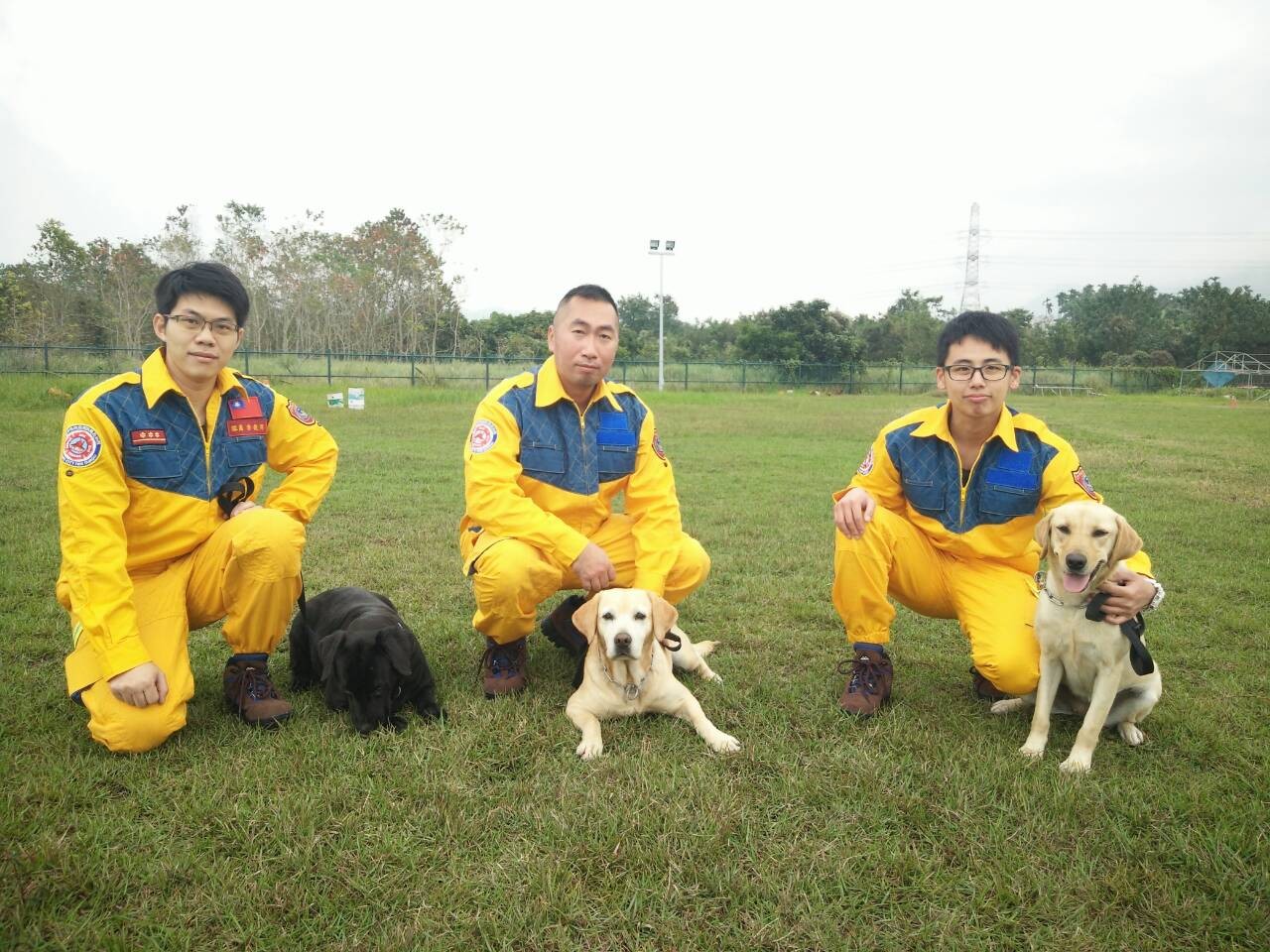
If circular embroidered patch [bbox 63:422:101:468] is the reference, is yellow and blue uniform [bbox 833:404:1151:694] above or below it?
below

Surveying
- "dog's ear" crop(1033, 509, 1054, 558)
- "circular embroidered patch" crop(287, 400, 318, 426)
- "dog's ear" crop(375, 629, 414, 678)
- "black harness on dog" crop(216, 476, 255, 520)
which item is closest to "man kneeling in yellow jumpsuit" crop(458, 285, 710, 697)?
"dog's ear" crop(375, 629, 414, 678)

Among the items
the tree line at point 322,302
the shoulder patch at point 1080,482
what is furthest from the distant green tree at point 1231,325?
the shoulder patch at point 1080,482

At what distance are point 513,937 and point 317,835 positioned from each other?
0.73 meters

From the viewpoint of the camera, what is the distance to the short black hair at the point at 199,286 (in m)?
2.93

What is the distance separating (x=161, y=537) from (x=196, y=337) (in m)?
0.80

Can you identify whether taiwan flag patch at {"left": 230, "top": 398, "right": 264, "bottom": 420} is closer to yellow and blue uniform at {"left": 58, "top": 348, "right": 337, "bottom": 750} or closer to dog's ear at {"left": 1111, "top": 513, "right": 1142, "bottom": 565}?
yellow and blue uniform at {"left": 58, "top": 348, "right": 337, "bottom": 750}

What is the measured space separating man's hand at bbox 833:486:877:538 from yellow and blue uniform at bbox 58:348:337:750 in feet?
7.28

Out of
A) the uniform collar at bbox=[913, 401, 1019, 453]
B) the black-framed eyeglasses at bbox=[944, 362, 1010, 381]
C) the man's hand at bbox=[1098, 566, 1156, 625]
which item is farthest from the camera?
the uniform collar at bbox=[913, 401, 1019, 453]

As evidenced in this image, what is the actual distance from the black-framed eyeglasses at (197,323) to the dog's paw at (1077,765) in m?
3.47

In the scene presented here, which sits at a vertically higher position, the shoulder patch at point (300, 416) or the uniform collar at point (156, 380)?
the uniform collar at point (156, 380)

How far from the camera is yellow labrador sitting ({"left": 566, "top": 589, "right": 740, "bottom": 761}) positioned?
296 centimetres

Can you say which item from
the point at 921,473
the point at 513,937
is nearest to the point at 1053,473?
the point at 921,473

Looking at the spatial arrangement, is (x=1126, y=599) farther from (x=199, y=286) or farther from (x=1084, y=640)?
(x=199, y=286)

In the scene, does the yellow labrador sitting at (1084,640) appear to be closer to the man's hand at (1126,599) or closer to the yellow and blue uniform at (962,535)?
the man's hand at (1126,599)
